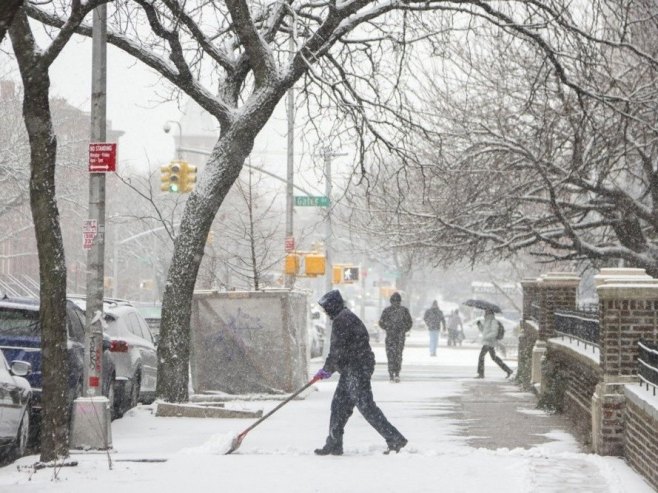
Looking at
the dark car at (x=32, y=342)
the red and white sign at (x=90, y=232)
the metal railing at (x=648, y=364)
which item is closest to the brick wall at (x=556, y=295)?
the dark car at (x=32, y=342)

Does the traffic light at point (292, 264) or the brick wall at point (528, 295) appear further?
the traffic light at point (292, 264)

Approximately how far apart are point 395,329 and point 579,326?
380 inches

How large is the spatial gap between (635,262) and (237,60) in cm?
1016

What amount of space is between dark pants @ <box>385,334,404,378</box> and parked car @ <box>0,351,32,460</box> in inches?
538

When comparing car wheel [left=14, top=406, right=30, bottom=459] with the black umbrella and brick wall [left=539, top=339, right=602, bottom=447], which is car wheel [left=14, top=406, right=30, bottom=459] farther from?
the black umbrella

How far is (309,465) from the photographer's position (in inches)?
473

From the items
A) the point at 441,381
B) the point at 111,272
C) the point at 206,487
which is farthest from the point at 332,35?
the point at 111,272

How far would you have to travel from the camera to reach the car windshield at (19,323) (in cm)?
1449

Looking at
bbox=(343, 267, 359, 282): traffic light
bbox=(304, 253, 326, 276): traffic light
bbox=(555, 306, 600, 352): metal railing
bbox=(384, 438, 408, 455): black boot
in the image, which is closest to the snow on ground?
bbox=(384, 438, 408, 455): black boot

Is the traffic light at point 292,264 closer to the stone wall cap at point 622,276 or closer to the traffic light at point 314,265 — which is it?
the traffic light at point 314,265

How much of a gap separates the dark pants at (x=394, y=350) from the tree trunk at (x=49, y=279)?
14323mm

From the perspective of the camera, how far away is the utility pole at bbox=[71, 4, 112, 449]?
43.2 feet

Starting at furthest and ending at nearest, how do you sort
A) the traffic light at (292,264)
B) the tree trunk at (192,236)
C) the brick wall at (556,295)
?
the traffic light at (292,264) < the brick wall at (556,295) < the tree trunk at (192,236)

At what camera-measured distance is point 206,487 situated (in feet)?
34.4
